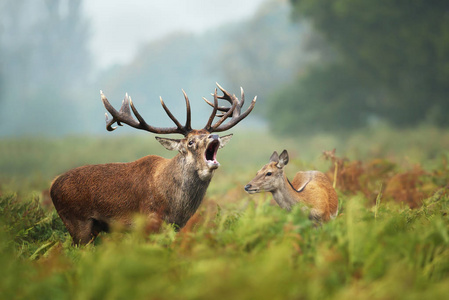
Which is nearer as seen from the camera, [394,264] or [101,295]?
[101,295]

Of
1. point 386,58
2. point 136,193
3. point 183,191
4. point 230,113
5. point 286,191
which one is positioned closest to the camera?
point 183,191

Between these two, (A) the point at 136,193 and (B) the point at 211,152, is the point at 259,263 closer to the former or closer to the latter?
(B) the point at 211,152

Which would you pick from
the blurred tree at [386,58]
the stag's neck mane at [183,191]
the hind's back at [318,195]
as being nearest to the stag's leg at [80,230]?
the stag's neck mane at [183,191]

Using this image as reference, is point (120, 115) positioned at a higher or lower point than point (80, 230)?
higher

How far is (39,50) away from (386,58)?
69.8 meters

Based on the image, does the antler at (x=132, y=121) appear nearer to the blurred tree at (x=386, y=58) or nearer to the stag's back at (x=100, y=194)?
the stag's back at (x=100, y=194)

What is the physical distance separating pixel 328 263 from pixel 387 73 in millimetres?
22322

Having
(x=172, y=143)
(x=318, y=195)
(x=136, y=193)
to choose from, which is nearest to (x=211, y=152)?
(x=172, y=143)

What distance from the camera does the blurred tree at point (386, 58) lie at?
22.1m

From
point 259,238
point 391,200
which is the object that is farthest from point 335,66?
point 259,238

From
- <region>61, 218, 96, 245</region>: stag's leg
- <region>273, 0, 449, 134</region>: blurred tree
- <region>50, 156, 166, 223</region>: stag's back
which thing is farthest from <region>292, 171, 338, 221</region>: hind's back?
<region>273, 0, 449, 134</region>: blurred tree

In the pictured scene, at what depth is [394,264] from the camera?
130 inches

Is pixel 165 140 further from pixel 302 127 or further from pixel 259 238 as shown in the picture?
pixel 302 127

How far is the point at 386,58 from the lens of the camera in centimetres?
2352
